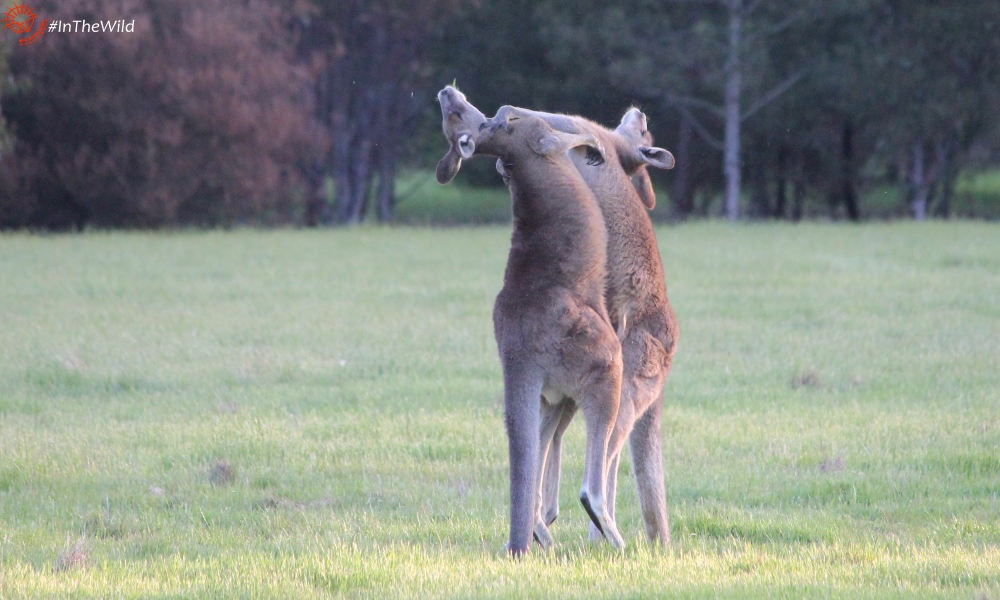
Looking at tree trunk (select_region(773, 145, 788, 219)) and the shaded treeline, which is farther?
tree trunk (select_region(773, 145, 788, 219))

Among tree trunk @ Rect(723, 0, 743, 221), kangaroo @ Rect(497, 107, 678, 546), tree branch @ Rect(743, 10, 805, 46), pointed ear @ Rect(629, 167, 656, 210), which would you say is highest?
tree branch @ Rect(743, 10, 805, 46)

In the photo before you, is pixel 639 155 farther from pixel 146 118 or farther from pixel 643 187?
pixel 146 118

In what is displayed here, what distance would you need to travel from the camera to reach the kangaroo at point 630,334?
190 inches

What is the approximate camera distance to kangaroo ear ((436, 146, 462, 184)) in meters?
4.81

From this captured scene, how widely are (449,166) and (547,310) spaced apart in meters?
0.78

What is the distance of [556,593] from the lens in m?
4.30

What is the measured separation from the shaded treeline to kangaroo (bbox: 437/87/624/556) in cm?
2016

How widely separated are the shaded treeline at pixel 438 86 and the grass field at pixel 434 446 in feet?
36.8

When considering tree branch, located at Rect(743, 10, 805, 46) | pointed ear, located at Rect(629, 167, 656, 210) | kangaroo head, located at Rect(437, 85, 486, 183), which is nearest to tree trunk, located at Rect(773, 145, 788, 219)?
tree branch, located at Rect(743, 10, 805, 46)

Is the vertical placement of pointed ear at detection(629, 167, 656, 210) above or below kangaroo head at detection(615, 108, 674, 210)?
below

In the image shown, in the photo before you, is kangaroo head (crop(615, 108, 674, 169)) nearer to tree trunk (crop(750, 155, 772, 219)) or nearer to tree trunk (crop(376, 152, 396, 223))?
tree trunk (crop(376, 152, 396, 223))

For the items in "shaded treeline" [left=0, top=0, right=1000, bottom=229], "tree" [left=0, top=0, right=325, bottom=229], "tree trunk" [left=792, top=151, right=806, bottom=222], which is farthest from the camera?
"tree trunk" [left=792, top=151, right=806, bottom=222]

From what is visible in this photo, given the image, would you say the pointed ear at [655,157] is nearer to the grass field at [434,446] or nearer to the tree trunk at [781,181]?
the grass field at [434,446]

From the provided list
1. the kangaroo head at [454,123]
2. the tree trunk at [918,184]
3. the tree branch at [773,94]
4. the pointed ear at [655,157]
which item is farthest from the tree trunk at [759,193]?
the kangaroo head at [454,123]
